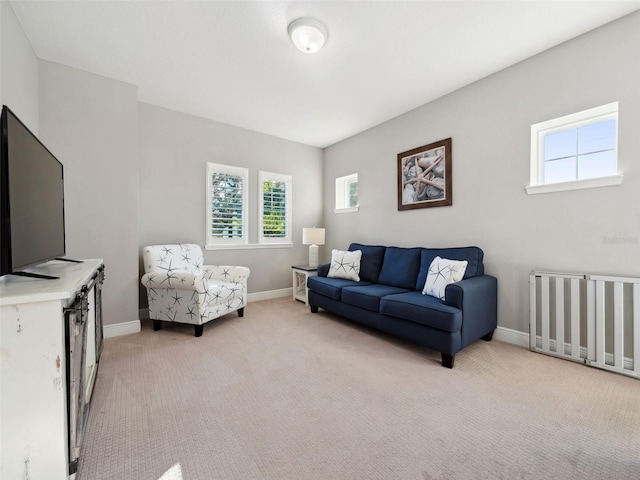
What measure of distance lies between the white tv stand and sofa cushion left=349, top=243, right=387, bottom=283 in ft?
9.91

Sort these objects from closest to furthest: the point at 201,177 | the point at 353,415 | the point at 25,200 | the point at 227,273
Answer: the point at 25,200 → the point at 353,415 → the point at 227,273 → the point at 201,177

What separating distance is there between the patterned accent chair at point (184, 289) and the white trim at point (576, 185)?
325 centimetres

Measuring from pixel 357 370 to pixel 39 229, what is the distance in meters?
2.26

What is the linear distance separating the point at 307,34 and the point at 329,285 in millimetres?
2555

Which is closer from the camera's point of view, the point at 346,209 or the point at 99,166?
the point at 99,166

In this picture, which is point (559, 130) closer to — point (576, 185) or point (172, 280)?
point (576, 185)

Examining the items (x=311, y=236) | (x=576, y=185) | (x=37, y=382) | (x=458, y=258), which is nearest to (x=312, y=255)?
(x=311, y=236)

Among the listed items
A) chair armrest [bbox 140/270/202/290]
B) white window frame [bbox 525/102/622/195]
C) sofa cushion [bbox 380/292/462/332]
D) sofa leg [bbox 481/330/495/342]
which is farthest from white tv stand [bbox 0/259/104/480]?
white window frame [bbox 525/102/622/195]

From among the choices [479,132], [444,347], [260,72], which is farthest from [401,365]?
[260,72]

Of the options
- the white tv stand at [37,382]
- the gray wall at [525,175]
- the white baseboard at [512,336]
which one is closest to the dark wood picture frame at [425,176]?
the gray wall at [525,175]

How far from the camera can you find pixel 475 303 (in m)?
2.41

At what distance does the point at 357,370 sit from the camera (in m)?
2.20

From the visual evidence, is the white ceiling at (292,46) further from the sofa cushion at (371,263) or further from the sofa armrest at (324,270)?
the sofa armrest at (324,270)

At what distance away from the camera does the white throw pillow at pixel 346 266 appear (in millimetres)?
3705
